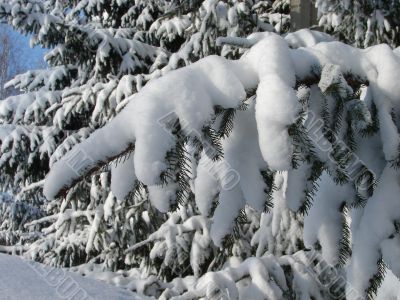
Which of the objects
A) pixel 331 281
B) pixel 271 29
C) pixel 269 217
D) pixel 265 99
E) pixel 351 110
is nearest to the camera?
pixel 265 99

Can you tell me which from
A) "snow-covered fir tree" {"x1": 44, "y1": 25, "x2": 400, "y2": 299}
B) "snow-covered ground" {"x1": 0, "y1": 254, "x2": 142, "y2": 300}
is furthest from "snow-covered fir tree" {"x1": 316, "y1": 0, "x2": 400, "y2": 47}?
"snow-covered ground" {"x1": 0, "y1": 254, "x2": 142, "y2": 300}

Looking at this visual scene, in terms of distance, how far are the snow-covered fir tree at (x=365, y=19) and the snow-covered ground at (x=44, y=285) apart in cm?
265

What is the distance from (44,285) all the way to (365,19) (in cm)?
316

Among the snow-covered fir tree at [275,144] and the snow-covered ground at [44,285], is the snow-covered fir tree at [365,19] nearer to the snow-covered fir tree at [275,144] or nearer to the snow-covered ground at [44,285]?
the snow-covered fir tree at [275,144]

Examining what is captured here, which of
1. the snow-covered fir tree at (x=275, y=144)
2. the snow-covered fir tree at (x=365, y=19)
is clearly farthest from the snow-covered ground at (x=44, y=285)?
the snow-covered fir tree at (x=365, y=19)

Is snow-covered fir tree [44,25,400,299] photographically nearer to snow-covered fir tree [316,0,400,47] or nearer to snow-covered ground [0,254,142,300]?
snow-covered ground [0,254,142,300]

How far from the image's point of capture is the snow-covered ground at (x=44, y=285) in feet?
5.14

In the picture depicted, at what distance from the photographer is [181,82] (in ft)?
3.71

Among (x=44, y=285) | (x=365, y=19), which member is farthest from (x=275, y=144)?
(x=365, y=19)

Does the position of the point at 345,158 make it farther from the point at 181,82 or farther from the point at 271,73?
the point at 181,82

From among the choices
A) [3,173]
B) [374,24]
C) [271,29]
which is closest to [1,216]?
[3,173]

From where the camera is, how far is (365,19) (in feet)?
12.8

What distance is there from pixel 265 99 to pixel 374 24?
3115mm

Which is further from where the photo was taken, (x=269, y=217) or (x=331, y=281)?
(x=269, y=217)
